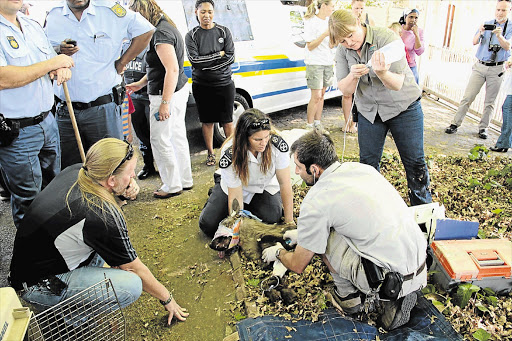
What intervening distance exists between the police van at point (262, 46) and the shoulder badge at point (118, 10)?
134 centimetres

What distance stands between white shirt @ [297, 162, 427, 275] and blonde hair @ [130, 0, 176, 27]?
2.62 m

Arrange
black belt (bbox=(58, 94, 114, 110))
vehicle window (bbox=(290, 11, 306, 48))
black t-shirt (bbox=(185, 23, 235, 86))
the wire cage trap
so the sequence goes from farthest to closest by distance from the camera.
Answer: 1. vehicle window (bbox=(290, 11, 306, 48))
2. black t-shirt (bbox=(185, 23, 235, 86))
3. black belt (bbox=(58, 94, 114, 110))
4. the wire cage trap

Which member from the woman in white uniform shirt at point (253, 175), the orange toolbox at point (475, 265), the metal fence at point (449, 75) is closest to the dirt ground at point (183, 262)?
the woman in white uniform shirt at point (253, 175)

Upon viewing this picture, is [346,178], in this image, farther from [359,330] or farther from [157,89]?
[157,89]

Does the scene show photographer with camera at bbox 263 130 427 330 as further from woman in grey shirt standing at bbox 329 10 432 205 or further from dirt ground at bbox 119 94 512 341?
woman in grey shirt standing at bbox 329 10 432 205

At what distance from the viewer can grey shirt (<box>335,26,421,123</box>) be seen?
122 inches

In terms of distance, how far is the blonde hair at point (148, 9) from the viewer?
3.74 metres

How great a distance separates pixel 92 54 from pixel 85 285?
2.09m

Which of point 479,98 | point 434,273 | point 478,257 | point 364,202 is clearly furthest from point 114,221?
point 479,98

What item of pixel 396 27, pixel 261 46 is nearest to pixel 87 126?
pixel 261 46

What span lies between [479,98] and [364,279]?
6829 mm

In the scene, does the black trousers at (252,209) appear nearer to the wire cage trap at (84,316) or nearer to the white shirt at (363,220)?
the white shirt at (363,220)

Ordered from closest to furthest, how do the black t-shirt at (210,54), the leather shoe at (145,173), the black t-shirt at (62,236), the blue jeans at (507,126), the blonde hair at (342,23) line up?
the black t-shirt at (62,236) < the blonde hair at (342,23) < the black t-shirt at (210,54) < the leather shoe at (145,173) < the blue jeans at (507,126)

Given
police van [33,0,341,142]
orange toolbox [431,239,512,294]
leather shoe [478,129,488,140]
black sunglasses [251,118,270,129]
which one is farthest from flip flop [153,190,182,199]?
leather shoe [478,129,488,140]
